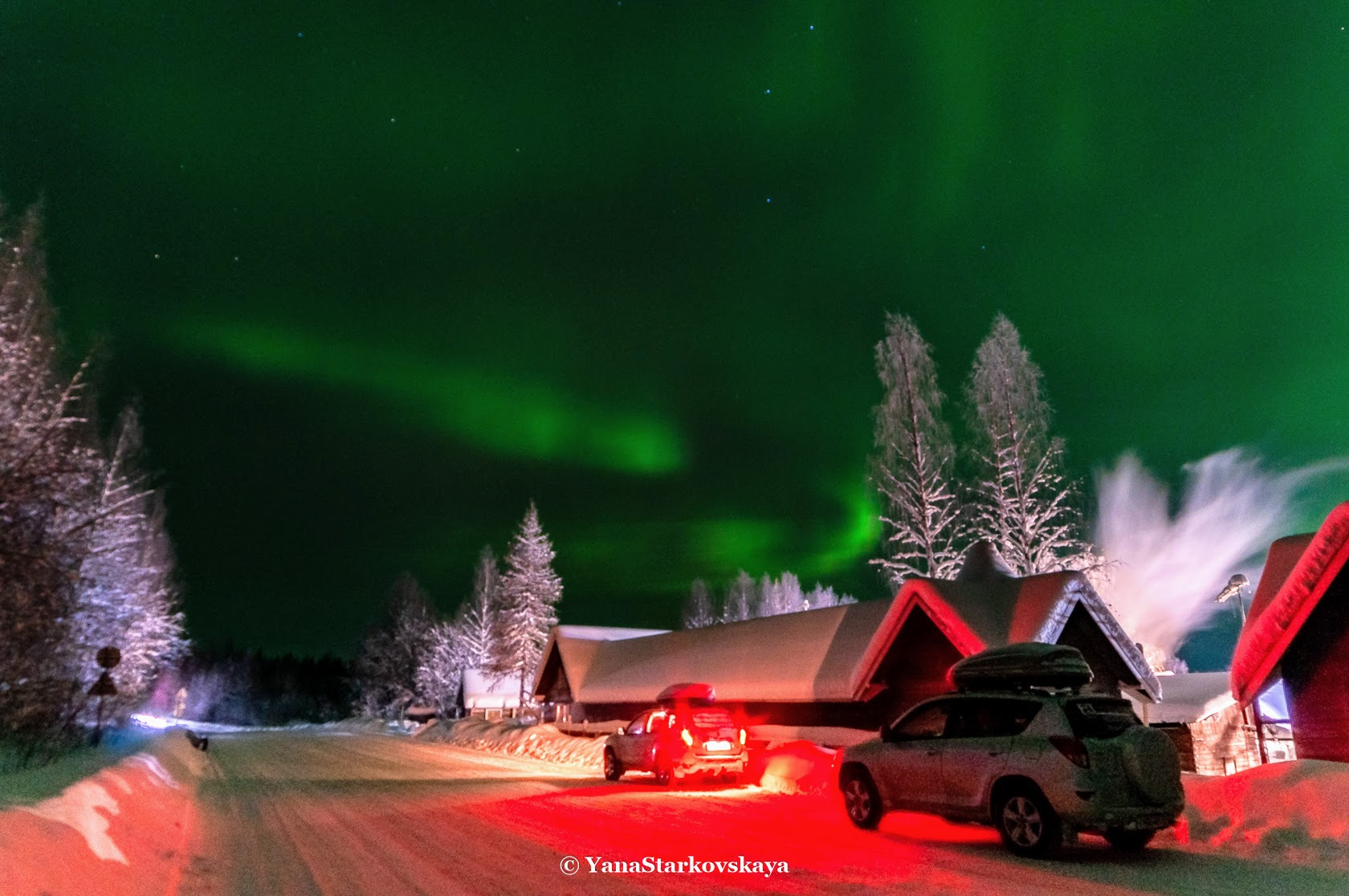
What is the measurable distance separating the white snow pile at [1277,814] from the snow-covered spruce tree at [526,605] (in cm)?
5268

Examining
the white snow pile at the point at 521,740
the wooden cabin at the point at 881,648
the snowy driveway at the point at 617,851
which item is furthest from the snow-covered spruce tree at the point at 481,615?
the snowy driveway at the point at 617,851

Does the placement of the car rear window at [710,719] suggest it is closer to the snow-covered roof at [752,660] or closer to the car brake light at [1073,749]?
the snow-covered roof at [752,660]

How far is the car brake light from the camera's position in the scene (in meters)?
9.30

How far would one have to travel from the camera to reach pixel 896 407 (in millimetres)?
34906

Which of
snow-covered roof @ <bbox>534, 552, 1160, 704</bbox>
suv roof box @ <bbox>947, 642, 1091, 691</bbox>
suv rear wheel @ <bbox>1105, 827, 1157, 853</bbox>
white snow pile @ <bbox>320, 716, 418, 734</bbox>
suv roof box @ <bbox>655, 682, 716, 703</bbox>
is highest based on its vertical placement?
snow-covered roof @ <bbox>534, 552, 1160, 704</bbox>

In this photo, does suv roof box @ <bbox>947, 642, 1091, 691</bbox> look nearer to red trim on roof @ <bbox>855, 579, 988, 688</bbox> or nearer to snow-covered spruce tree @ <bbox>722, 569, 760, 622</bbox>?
red trim on roof @ <bbox>855, 579, 988, 688</bbox>

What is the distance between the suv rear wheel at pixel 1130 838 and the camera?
9875 millimetres

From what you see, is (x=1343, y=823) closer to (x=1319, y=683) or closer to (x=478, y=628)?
(x=1319, y=683)

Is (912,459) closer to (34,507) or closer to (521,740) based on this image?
(521,740)

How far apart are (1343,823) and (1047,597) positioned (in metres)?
9.66

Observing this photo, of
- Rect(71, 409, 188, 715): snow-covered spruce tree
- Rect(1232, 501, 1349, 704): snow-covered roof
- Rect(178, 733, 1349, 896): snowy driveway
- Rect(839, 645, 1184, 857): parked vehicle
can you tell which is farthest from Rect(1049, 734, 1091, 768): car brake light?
Rect(71, 409, 188, 715): snow-covered spruce tree

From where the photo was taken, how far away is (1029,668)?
1199 cm

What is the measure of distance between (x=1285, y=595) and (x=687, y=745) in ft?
36.9

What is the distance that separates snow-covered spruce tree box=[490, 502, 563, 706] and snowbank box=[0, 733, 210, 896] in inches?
1827
